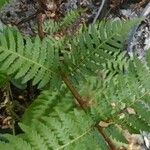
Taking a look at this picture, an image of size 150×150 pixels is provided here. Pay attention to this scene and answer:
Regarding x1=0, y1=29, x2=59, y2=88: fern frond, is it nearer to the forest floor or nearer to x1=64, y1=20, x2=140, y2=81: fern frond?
x1=64, y1=20, x2=140, y2=81: fern frond

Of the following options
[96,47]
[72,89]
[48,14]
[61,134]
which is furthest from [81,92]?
[48,14]

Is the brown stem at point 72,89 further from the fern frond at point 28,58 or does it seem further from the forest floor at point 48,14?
the forest floor at point 48,14

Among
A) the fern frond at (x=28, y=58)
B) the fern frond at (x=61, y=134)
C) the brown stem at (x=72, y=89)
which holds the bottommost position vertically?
the fern frond at (x=61, y=134)

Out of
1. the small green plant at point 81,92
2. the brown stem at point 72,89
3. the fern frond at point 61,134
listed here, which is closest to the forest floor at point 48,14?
the small green plant at point 81,92

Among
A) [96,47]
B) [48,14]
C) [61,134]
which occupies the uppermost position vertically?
[96,47]

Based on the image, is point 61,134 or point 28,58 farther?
point 28,58

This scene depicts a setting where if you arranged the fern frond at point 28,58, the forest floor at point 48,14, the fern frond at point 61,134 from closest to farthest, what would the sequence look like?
the fern frond at point 61,134, the fern frond at point 28,58, the forest floor at point 48,14

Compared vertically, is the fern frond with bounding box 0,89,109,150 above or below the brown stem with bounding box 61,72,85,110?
below

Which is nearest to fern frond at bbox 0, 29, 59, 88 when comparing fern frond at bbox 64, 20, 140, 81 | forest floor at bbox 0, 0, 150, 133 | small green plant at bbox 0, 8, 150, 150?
small green plant at bbox 0, 8, 150, 150

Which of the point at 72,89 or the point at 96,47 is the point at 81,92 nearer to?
the point at 72,89

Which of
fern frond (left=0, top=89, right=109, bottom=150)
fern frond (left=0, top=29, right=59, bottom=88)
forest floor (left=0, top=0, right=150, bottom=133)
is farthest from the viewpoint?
forest floor (left=0, top=0, right=150, bottom=133)
